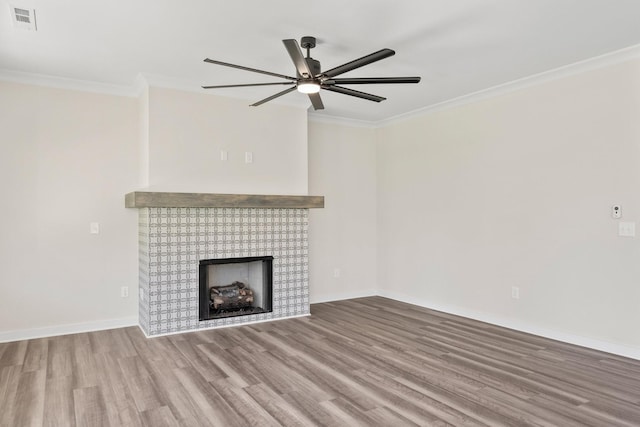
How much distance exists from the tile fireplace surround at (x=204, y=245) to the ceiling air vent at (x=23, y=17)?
1.57 metres

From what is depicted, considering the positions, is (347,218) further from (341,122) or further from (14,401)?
(14,401)

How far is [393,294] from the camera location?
6.06 m

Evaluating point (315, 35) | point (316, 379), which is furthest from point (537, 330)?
point (315, 35)

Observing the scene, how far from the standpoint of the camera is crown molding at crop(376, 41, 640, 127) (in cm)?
358

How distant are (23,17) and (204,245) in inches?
95.8

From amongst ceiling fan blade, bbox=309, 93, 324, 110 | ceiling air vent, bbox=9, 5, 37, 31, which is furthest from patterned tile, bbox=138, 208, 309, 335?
ceiling air vent, bbox=9, 5, 37, 31

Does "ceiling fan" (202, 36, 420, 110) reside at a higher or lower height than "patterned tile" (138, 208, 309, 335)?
higher

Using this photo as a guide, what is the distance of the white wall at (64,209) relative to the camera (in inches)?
161

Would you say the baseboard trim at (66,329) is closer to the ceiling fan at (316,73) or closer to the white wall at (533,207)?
the ceiling fan at (316,73)

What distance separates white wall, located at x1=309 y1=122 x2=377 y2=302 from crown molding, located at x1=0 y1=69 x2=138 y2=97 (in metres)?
2.37

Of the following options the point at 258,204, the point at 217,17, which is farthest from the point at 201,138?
the point at 217,17

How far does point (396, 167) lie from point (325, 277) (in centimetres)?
186

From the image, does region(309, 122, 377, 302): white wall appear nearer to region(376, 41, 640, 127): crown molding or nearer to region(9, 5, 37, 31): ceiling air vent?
region(376, 41, 640, 127): crown molding

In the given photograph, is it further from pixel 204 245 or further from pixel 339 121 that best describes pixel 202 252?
pixel 339 121
